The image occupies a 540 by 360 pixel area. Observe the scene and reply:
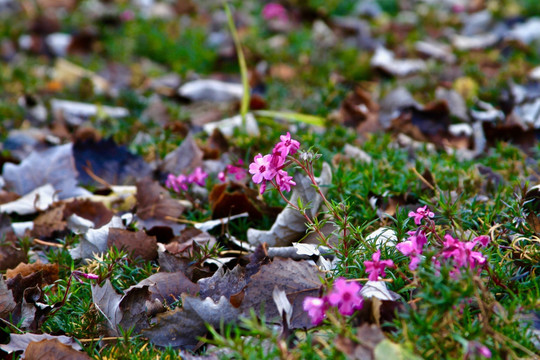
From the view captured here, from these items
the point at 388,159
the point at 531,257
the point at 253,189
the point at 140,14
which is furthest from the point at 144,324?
the point at 140,14

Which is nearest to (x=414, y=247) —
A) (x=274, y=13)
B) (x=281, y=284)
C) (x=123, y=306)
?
(x=281, y=284)

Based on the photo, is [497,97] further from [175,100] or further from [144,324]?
[144,324]

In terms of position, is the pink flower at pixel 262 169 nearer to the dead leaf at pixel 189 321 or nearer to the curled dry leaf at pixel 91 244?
the dead leaf at pixel 189 321

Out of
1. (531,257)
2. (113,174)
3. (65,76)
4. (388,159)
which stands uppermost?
(531,257)

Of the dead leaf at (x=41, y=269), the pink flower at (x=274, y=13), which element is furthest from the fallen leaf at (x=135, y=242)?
the pink flower at (x=274, y=13)

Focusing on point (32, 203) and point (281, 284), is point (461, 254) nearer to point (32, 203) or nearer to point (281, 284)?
point (281, 284)

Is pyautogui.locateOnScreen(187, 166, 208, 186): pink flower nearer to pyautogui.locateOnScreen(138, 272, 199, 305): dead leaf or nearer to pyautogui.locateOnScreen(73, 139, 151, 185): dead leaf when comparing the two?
pyautogui.locateOnScreen(73, 139, 151, 185): dead leaf

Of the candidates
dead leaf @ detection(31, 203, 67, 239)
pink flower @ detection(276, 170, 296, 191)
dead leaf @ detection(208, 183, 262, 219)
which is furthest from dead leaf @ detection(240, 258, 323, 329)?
dead leaf @ detection(31, 203, 67, 239)
